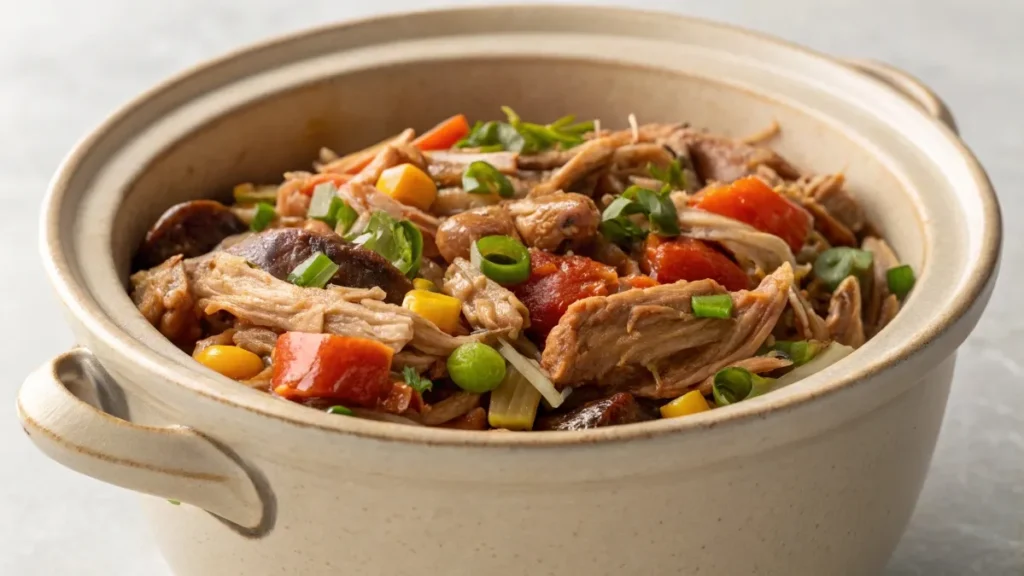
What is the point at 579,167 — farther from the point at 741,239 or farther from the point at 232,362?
the point at 232,362

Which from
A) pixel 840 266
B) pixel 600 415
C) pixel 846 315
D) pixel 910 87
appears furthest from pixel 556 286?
pixel 910 87

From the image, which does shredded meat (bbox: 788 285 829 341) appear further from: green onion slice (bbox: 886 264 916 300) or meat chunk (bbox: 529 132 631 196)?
meat chunk (bbox: 529 132 631 196)

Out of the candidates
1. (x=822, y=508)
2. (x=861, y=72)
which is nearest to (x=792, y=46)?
(x=861, y=72)

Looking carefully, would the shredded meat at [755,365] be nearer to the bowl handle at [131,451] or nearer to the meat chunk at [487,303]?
the meat chunk at [487,303]

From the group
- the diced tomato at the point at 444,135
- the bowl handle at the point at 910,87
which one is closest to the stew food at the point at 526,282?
the diced tomato at the point at 444,135

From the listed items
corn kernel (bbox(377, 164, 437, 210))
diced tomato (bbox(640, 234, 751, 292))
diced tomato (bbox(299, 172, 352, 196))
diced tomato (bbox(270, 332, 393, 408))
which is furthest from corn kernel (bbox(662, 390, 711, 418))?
diced tomato (bbox(299, 172, 352, 196))

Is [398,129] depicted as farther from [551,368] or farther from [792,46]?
[551,368]
